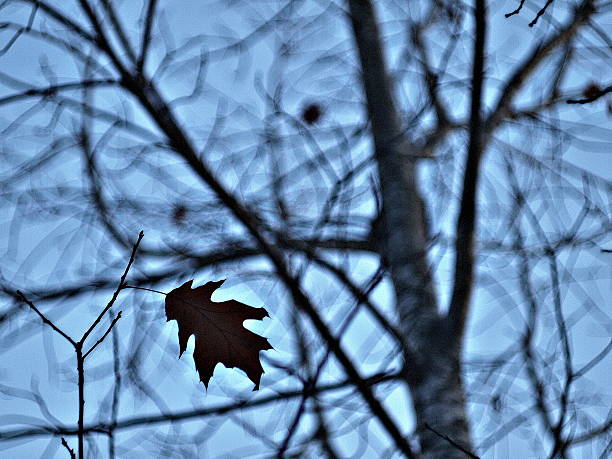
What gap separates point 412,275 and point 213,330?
3.94 feet

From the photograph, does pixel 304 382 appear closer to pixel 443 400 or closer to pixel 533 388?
pixel 443 400

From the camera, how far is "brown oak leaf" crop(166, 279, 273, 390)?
120 centimetres

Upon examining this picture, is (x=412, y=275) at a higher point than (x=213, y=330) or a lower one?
higher

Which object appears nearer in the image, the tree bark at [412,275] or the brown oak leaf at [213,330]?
the brown oak leaf at [213,330]

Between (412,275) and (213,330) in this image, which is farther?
(412,275)

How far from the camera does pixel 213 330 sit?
123 cm

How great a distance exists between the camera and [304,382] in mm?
1189

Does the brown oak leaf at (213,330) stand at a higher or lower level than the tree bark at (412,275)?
lower

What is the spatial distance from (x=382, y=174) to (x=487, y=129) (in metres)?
0.52

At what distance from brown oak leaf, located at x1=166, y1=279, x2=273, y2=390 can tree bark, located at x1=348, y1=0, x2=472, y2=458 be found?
0.36 meters

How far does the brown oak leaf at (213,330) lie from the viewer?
120 cm

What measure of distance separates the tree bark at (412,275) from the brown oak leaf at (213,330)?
1.17 ft

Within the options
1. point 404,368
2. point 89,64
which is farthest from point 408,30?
point 404,368

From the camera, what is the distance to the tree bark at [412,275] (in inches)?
75.1
